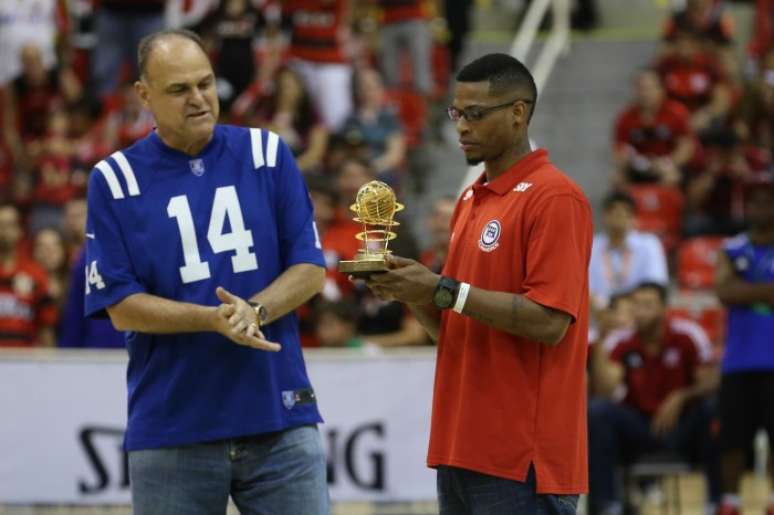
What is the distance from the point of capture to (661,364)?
1041 centimetres

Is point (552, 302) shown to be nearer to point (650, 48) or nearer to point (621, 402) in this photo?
point (621, 402)

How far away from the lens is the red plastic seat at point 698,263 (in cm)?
1308

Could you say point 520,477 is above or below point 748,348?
above


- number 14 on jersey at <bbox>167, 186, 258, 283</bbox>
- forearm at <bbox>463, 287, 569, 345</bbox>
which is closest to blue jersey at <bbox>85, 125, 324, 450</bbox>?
number 14 on jersey at <bbox>167, 186, 258, 283</bbox>

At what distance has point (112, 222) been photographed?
5438mm

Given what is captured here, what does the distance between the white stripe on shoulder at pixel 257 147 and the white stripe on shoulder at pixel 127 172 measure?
0.42m

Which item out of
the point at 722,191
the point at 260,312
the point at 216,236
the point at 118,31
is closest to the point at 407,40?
the point at 118,31

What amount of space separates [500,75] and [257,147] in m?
0.98

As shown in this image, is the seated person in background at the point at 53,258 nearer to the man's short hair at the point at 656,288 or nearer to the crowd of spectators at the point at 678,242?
the crowd of spectators at the point at 678,242

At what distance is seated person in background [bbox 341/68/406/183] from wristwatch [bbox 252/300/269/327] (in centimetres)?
831

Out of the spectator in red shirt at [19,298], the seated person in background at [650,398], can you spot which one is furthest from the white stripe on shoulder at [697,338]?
the spectator in red shirt at [19,298]

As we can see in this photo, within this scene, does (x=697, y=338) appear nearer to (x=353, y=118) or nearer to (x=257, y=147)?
(x=353, y=118)

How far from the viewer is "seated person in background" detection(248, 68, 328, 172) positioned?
13.7 metres

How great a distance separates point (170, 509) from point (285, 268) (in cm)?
90
